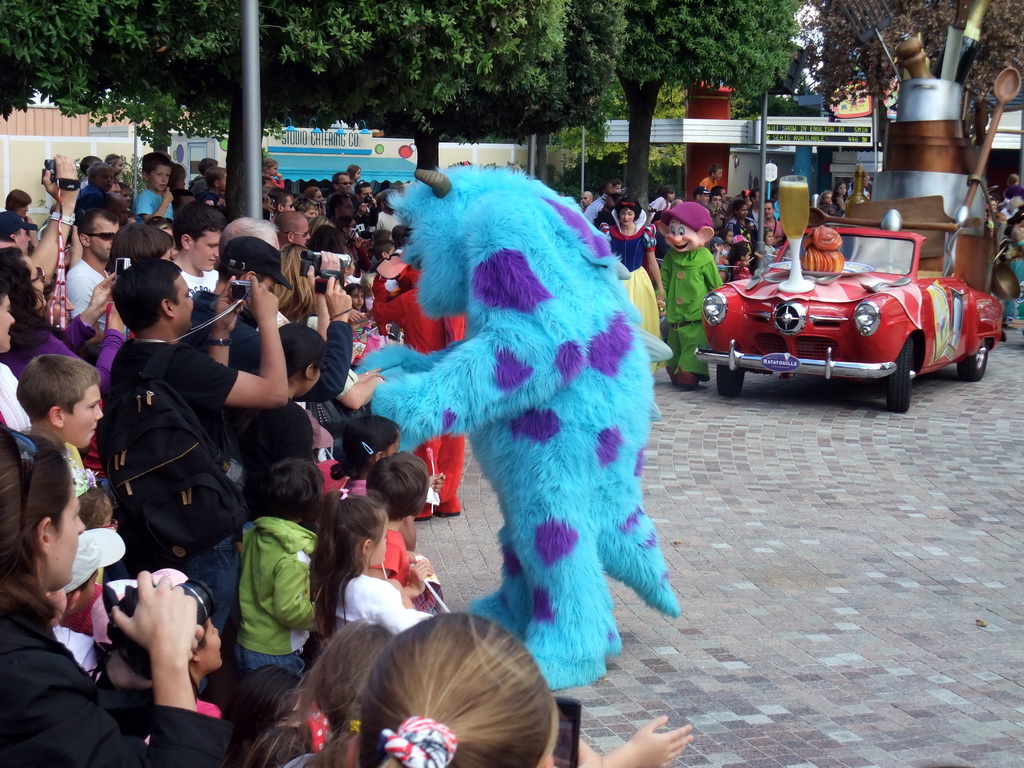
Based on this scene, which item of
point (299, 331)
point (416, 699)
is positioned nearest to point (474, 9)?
point (299, 331)

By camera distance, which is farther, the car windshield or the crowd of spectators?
the car windshield

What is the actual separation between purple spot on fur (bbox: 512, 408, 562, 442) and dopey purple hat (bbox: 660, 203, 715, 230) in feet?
21.7

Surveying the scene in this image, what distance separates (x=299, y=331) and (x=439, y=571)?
221 cm

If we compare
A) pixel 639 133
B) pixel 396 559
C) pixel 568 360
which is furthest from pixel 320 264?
pixel 639 133

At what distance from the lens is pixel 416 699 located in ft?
5.16

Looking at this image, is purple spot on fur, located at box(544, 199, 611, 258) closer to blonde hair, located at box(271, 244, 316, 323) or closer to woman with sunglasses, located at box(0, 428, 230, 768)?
blonde hair, located at box(271, 244, 316, 323)

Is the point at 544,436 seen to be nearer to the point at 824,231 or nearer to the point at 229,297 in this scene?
the point at 229,297

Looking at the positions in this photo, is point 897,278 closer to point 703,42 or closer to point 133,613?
point 133,613

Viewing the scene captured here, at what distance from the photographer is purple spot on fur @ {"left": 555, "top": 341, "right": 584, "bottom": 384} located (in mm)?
4633

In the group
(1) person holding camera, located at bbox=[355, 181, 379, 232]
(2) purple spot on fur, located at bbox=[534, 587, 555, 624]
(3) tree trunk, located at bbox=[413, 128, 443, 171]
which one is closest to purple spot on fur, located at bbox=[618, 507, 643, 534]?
(2) purple spot on fur, located at bbox=[534, 587, 555, 624]

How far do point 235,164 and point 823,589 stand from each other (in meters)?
6.61

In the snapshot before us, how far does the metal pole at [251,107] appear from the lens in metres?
6.55

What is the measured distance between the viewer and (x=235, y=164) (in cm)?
1054

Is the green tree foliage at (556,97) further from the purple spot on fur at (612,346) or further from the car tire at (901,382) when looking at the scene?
the purple spot on fur at (612,346)
